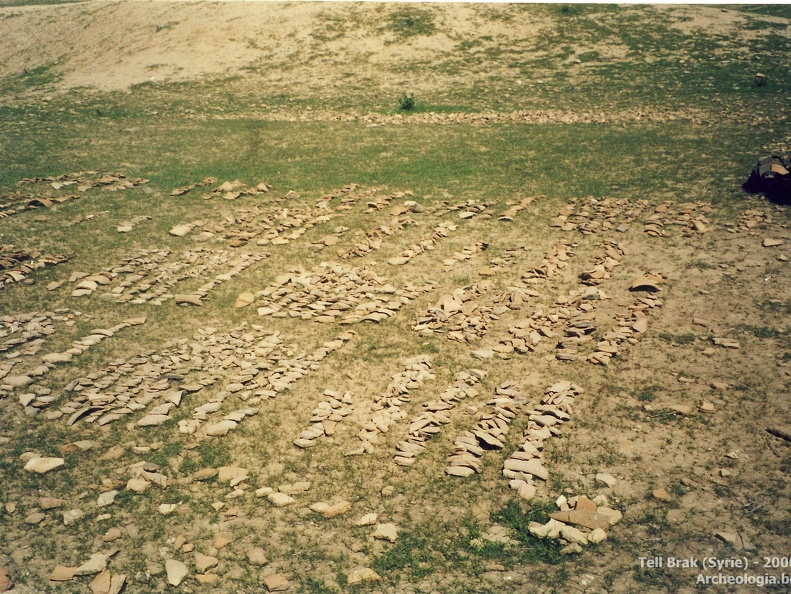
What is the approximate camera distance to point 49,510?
17.0ft

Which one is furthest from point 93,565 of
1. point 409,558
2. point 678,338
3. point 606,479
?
point 678,338

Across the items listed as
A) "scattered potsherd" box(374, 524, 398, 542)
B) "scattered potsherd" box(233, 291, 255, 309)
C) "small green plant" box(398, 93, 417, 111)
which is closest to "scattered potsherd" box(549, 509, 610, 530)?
"scattered potsherd" box(374, 524, 398, 542)

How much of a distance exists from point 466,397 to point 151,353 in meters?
4.32

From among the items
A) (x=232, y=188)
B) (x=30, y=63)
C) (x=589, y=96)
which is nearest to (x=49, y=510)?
(x=232, y=188)

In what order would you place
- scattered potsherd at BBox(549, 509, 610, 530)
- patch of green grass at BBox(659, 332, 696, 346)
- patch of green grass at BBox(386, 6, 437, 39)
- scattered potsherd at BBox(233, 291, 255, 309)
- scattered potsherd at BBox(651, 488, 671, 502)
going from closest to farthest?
1. scattered potsherd at BBox(549, 509, 610, 530)
2. scattered potsherd at BBox(651, 488, 671, 502)
3. patch of green grass at BBox(659, 332, 696, 346)
4. scattered potsherd at BBox(233, 291, 255, 309)
5. patch of green grass at BBox(386, 6, 437, 39)

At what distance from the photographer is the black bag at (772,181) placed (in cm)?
1017

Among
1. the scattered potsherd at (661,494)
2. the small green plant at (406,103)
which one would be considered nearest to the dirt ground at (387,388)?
the scattered potsherd at (661,494)

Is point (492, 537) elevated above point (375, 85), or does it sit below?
below

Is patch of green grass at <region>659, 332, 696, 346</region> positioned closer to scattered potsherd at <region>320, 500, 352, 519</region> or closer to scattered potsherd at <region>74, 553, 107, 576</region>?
scattered potsherd at <region>320, 500, 352, 519</region>

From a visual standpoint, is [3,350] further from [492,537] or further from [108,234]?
[492,537]

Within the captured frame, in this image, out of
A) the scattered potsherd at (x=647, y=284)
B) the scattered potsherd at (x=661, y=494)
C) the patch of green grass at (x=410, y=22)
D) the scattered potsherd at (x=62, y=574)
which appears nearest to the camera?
the scattered potsherd at (x=62, y=574)

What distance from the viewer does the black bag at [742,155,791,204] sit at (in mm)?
10172

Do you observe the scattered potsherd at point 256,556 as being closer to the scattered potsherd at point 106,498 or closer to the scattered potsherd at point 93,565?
the scattered potsherd at point 93,565

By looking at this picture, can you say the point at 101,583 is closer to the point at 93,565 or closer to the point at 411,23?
A: the point at 93,565
